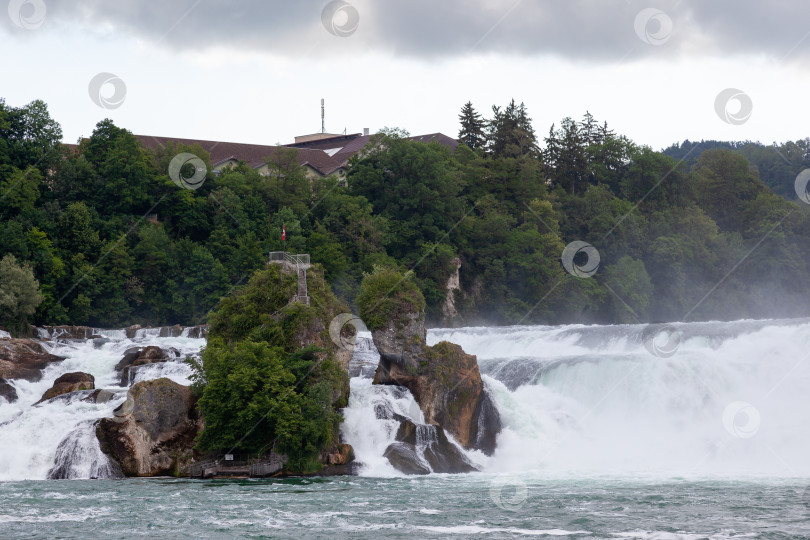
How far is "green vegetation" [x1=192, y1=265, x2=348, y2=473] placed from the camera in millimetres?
33312

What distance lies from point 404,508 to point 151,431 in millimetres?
11067

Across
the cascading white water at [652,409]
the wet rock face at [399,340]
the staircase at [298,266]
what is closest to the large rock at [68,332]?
the cascading white water at [652,409]

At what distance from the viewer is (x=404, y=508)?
26406mm

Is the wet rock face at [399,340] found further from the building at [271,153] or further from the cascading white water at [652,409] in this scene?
the building at [271,153]

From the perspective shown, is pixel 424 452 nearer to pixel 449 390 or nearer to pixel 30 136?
pixel 449 390

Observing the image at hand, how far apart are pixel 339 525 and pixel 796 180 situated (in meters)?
119

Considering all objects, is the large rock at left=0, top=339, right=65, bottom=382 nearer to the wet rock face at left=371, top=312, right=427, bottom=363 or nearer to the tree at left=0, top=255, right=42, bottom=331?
the tree at left=0, top=255, right=42, bottom=331

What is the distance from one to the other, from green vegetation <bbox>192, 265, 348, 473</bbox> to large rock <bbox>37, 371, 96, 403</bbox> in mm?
5478

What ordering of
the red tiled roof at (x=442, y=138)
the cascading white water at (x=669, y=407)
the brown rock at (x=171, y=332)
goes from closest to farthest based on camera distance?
the cascading white water at (x=669, y=407)
the brown rock at (x=171, y=332)
the red tiled roof at (x=442, y=138)

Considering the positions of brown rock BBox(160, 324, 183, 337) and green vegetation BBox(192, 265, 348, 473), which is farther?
brown rock BBox(160, 324, 183, 337)

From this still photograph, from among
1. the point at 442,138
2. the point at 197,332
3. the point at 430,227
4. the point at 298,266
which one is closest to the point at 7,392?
the point at 298,266

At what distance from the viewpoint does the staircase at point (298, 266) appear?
125 ft

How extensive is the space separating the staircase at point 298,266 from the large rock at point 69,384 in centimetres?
862

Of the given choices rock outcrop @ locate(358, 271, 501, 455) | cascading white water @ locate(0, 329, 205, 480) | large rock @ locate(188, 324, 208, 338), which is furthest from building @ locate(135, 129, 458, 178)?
rock outcrop @ locate(358, 271, 501, 455)
